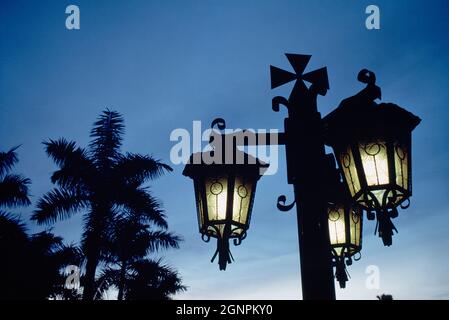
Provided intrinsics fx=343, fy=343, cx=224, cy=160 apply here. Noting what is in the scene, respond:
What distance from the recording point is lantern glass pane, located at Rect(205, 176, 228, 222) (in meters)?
2.81

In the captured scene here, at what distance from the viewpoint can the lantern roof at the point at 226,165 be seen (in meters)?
2.90

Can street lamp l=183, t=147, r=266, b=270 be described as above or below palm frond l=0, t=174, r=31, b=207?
below

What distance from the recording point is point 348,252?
160 inches

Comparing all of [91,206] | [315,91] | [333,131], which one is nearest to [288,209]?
[333,131]

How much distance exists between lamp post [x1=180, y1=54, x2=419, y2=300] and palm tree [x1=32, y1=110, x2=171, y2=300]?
40.7 ft

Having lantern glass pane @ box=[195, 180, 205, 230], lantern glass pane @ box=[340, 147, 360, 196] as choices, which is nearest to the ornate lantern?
lantern glass pane @ box=[340, 147, 360, 196]

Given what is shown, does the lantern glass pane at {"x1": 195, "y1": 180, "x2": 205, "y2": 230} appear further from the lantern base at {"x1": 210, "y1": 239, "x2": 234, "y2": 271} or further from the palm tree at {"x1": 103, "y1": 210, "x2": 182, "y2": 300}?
the palm tree at {"x1": 103, "y1": 210, "x2": 182, "y2": 300}

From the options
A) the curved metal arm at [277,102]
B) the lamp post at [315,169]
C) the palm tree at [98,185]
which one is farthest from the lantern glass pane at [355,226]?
the palm tree at [98,185]

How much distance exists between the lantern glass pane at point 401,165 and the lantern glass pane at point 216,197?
50.9 inches

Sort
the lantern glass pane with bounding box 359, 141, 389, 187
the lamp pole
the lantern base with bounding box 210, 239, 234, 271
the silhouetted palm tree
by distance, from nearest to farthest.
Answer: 1. the lamp pole
2. the lantern glass pane with bounding box 359, 141, 389, 187
3. the lantern base with bounding box 210, 239, 234, 271
4. the silhouetted palm tree

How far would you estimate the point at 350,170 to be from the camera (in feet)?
8.17

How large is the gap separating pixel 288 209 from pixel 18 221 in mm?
17027
